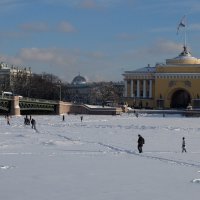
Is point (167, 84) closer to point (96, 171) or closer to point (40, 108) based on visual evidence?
point (40, 108)

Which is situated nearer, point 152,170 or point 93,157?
point 152,170

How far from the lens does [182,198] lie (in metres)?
14.4

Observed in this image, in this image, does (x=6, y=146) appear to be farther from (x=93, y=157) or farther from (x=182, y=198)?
(x=182, y=198)

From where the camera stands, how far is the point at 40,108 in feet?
242

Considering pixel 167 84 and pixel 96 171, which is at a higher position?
pixel 167 84

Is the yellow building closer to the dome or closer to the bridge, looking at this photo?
the dome

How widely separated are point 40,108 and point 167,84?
42439 millimetres

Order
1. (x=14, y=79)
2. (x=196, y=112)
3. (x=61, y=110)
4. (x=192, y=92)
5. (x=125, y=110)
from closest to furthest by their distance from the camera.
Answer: (x=61, y=110) < (x=196, y=112) < (x=125, y=110) < (x=192, y=92) < (x=14, y=79)

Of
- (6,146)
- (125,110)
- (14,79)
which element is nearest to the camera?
(6,146)

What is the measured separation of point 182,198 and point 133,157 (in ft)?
33.5

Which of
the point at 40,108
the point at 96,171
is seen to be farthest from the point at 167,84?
the point at 96,171

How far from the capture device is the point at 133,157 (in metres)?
24.6

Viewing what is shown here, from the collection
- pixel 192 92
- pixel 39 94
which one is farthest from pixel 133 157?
pixel 39 94

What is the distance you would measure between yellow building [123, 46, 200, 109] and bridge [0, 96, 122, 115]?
2530cm
